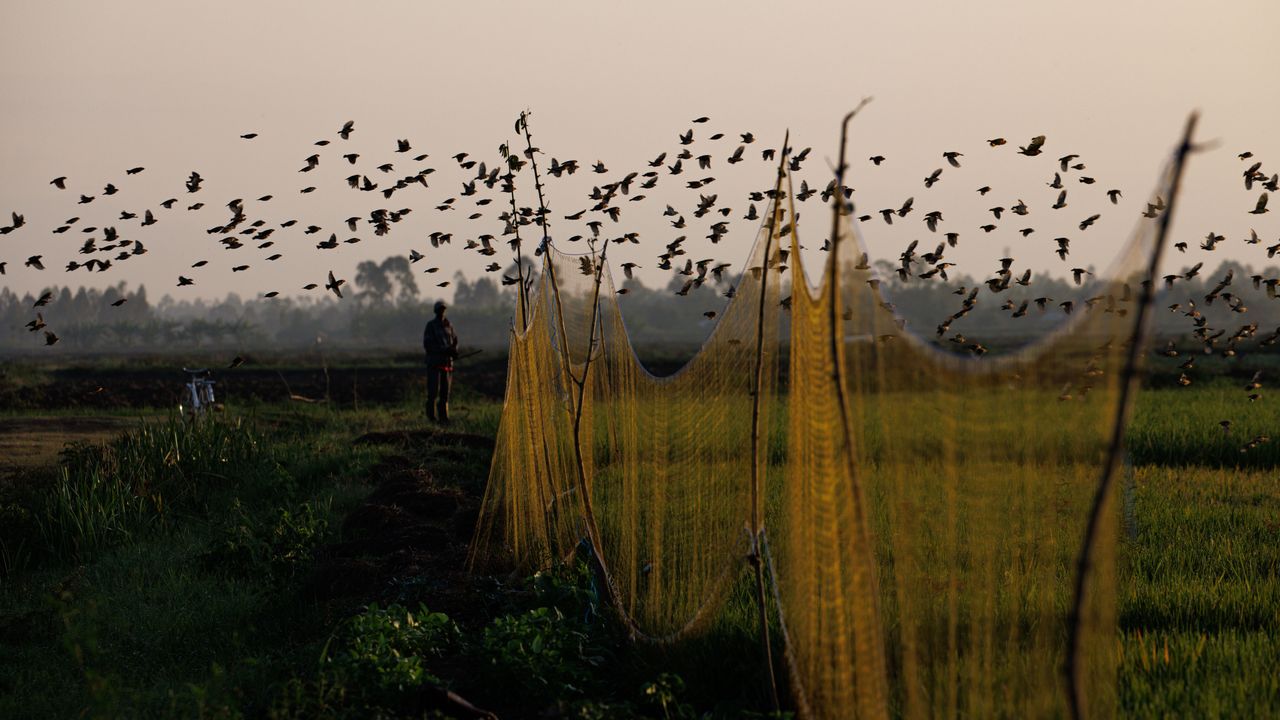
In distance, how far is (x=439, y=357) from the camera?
15719 millimetres

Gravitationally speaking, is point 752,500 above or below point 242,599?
above

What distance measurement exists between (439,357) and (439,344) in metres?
0.23

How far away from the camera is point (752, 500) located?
15.9 ft

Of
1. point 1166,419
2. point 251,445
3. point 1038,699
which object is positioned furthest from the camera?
point 1166,419

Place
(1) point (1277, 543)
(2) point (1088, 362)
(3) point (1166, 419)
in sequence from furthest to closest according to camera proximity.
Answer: (3) point (1166, 419) → (1) point (1277, 543) → (2) point (1088, 362)

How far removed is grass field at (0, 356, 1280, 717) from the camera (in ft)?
16.6

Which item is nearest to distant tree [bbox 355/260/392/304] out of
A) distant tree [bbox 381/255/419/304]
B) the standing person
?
distant tree [bbox 381/255/419/304]

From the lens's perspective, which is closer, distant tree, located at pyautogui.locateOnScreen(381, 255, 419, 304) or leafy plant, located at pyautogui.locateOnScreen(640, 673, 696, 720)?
leafy plant, located at pyautogui.locateOnScreen(640, 673, 696, 720)

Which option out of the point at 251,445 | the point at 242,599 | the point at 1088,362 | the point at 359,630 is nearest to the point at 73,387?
the point at 251,445

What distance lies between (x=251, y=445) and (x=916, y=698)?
1028cm

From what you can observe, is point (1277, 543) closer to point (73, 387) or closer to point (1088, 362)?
point (1088, 362)

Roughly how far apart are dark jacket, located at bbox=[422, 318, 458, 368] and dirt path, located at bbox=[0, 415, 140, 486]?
424 centimetres

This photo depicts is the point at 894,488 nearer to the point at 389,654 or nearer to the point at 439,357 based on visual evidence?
the point at 389,654

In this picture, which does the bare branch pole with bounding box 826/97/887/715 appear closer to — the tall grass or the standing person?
the tall grass
